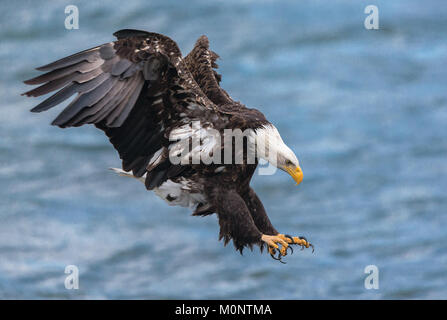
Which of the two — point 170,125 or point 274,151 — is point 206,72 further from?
point 274,151

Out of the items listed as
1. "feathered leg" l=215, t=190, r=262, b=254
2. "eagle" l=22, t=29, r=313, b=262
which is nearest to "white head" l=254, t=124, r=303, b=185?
"eagle" l=22, t=29, r=313, b=262

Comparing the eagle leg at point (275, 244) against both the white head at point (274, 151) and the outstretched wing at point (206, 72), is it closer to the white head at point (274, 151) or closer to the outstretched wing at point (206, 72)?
the white head at point (274, 151)

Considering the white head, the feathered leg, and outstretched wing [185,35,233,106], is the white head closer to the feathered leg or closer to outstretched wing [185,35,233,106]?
the feathered leg

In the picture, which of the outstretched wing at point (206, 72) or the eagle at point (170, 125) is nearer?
the eagle at point (170, 125)

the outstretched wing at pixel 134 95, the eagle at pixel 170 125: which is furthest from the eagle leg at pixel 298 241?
the outstretched wing at pixel 134 95

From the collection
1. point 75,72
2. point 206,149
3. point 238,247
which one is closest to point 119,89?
point 75,72

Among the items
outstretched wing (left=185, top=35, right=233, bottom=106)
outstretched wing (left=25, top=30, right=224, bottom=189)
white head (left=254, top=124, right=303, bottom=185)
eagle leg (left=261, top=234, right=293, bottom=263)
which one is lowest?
eagle leg (left=261, top=234, right=293, bottom=263)
